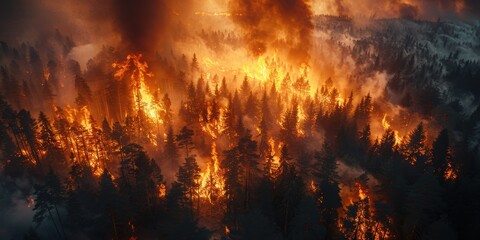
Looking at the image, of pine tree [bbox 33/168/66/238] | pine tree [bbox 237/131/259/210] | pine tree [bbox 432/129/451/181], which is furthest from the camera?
pine tree [bbox 432/129/451/181]

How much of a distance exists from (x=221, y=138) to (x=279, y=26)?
165 ft

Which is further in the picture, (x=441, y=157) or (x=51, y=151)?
(x=441, y=157)

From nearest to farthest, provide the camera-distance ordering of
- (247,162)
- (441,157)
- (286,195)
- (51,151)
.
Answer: (286,195) < (247,162) < (51,151) < (441,157)

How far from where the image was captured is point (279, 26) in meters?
105

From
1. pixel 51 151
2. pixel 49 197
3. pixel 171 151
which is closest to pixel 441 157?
pixel 171 151

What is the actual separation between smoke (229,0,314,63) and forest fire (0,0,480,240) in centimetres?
51

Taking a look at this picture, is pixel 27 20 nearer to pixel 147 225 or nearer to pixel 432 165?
pixel 147 225

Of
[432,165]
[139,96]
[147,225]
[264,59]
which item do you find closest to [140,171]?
[147,225]

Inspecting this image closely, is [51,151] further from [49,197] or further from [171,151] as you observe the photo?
[171,151]

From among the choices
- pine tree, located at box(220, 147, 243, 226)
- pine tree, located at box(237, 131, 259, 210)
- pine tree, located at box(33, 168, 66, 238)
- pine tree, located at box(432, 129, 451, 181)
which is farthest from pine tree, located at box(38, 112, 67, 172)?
pine tree, located at box(432, 129, 451, 181)

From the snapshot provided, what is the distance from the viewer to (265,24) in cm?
10794

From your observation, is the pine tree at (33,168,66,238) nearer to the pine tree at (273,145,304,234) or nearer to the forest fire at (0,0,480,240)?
the forest fire at (0,0,480,240)

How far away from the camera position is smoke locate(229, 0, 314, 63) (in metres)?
104

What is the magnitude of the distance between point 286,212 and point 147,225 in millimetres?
25640
